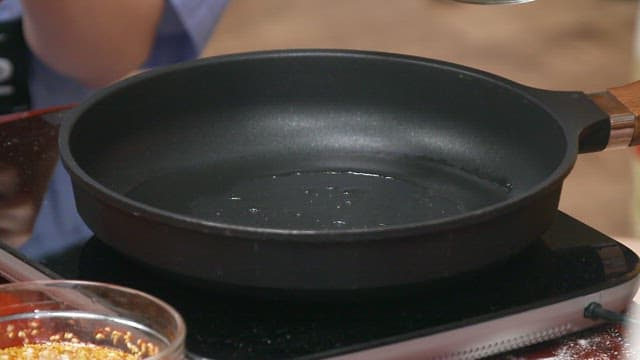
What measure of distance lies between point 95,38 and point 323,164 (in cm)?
49

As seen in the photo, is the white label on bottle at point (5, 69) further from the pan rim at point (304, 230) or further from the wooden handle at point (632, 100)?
the wooden handle at point (632, 100)

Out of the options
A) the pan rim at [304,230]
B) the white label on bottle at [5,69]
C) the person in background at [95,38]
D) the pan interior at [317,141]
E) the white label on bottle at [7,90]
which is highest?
the pan rim at [304,230]

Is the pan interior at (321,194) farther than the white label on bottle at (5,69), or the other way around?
the white label on bottle at (5,69)

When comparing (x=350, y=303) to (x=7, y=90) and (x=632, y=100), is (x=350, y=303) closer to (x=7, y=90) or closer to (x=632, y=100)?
(x=632, y=100)

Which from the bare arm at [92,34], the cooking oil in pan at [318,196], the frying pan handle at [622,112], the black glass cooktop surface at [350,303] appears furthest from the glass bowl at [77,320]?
the bare arm at [92,34]

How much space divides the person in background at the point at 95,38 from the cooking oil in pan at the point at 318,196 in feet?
1.44

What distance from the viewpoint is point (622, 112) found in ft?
2.61

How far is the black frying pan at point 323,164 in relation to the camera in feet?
1.99

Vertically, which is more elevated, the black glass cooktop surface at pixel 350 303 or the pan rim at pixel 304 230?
the pan rim at pixel 304 230

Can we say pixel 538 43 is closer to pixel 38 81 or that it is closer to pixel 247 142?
pixel 38 81

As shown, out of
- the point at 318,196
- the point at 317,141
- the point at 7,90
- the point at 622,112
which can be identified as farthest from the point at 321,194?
the point at 7,90

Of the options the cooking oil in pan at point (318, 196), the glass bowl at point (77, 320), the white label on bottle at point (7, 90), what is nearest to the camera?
the glass bowl at point (77, 320)

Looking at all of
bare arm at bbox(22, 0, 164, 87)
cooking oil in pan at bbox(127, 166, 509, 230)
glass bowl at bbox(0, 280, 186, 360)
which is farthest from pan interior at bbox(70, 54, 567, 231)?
bare arm at bbox(22, 0, 164, 87)

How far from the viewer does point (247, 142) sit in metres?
0.91
